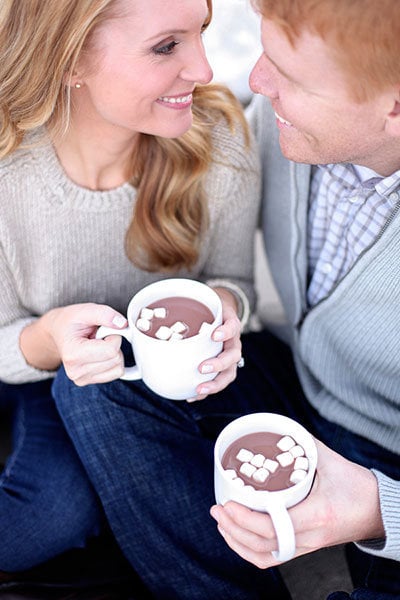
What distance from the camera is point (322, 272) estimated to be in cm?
163

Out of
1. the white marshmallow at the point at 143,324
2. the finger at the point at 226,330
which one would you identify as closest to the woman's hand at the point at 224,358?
the finger at the point at 226,330

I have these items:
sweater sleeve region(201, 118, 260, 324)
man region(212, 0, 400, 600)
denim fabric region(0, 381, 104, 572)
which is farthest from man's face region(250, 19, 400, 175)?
denim fabric region(0, 381, 104, 572)

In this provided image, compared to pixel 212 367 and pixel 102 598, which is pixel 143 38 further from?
pixel 102 598

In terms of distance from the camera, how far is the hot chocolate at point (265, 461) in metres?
1.19

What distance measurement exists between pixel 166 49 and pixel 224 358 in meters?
0.56

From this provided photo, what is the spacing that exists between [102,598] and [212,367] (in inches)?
24.8

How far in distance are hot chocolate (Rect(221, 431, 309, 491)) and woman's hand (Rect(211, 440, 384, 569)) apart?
4cm

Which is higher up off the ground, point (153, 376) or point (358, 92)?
point (358, 92)

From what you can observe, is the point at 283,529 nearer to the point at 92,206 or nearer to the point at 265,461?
the point at 265,461

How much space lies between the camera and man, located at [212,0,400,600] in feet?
3.92

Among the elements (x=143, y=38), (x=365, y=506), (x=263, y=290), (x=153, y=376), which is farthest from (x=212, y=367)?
(x=263, y=290)

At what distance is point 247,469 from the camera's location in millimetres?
1198

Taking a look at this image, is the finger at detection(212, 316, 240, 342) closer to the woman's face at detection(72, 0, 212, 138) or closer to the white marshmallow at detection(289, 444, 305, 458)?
the white marshmallow at detection(289, 444, 305, 458)

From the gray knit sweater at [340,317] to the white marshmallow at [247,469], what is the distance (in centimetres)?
29
